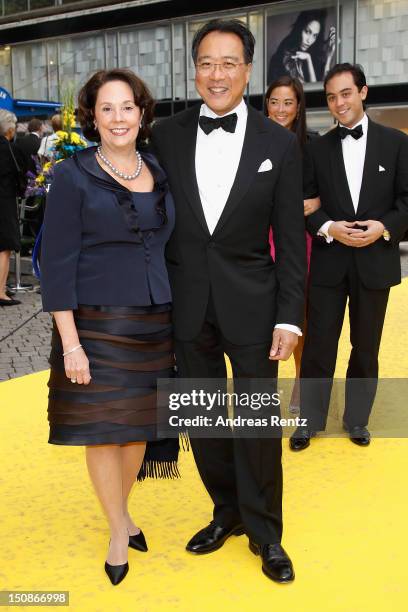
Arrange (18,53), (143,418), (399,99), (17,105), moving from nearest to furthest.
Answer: (143,418) → (17,105) → (399,99) → (18,53)

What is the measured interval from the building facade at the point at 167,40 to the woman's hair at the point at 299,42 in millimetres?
40

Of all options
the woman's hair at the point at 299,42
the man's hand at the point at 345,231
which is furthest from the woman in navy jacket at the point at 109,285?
the woman's hair at the point at 299,42

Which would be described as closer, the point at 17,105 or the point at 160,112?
the point at 17,105

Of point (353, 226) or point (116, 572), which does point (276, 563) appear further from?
point (353, 226)

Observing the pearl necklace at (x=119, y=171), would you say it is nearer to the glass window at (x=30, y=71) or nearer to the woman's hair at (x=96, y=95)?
the woman's hair at (x=96, y=95)

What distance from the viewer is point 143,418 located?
288 centimetres

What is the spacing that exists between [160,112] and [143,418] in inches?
855

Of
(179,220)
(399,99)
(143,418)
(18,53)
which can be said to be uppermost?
(18,53)

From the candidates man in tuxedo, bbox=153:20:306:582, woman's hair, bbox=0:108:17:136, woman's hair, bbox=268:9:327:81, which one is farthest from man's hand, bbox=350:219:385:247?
woman's hair, bbox=268:9:327:81

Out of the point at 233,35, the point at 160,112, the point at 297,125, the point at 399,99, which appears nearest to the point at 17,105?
the point at 160,112

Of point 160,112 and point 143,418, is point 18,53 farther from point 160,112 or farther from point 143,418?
point 143,418

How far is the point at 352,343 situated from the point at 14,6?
28.2m

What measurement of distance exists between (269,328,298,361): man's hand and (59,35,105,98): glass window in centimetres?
2342

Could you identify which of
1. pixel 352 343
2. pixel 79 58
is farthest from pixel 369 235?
pixel 79 58
